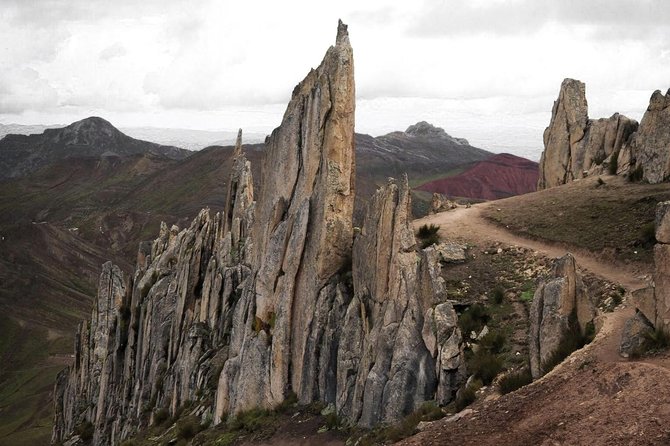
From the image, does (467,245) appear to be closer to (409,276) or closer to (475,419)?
(409,276)

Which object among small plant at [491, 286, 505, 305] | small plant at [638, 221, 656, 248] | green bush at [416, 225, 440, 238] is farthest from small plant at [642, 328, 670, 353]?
green bush at [416, 225, 440, 238]

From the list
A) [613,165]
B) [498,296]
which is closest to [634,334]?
[498,296]

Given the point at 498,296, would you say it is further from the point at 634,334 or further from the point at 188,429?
the point at 188,429

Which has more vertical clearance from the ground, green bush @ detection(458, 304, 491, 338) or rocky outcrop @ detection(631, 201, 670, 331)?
rocky outcrop @ detection(631, 201, 670, 331)

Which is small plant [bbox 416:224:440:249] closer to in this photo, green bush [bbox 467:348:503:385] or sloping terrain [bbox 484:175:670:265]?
sloping terrain [bbox 484:175:670:265]

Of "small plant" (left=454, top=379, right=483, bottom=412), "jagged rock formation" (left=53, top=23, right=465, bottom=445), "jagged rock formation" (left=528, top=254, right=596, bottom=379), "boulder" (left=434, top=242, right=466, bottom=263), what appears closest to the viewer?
"jagged rock formation" (left=528, top=254, right=596, bottom=379)

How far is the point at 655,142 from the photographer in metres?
42.6

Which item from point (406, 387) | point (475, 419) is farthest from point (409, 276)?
point (475, 419)

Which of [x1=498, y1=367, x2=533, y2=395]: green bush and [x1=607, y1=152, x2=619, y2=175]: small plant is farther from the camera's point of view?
[x1=607, y1=152, x2=619, y2=175]: small plant

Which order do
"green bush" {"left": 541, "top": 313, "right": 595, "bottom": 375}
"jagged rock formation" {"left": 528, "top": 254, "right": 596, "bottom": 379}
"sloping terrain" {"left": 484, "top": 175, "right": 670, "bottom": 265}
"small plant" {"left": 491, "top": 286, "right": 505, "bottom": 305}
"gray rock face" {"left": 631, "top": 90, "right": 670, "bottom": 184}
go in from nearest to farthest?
"green bush" {"left": 541, "top": 313, "right": 595, "bottom": 375}
"jagged rock formation" {"left": 528, "top": 254, "right": 596, "bottom": 379}
"small plant" {"left": 491, "top": 286, "right": 505, "bottom": 305}
"sloping terrain" {"left": 484, "top": 175, "right": 670, "bottom": 265}
"gray rock face" {"left": 631, "top": 90, "right": 670, "bottom": 184}

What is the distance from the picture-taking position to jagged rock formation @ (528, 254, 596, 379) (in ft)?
66.3

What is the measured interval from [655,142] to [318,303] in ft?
92.0

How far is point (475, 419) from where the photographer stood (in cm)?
1834

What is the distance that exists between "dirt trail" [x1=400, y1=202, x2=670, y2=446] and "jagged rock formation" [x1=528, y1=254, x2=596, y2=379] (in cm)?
81
